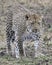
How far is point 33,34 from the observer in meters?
9.73

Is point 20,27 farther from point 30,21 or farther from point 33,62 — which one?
point 33,62

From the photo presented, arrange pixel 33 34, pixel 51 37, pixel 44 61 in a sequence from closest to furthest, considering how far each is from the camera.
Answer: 1. pixel 44 61
2. pixel 33 34
3. pixel 51 37

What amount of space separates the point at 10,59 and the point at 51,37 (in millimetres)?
2445

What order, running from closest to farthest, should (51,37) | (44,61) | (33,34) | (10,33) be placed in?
(44,61)
(33,34)
(10,33)
(51,37)

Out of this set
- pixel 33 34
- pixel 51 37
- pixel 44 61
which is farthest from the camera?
pixel 51 37

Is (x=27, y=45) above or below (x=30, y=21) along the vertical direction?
below

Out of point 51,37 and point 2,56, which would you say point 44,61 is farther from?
point 51,37

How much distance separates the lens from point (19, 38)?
9.98m

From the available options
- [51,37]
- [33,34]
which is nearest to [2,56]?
[33,34]

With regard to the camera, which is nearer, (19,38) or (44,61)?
(44,61)

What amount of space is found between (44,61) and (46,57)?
0.43m

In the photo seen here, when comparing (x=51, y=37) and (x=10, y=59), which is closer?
(x=10, y=59)

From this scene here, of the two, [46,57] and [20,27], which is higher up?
[20,27]

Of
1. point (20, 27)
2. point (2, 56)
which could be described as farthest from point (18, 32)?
point (2, 56)
